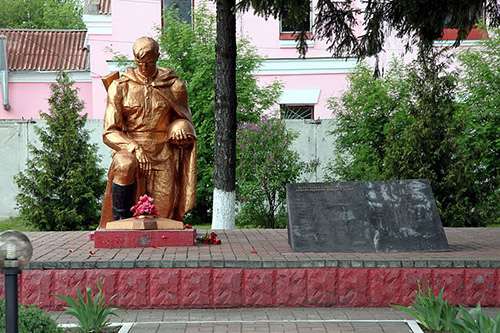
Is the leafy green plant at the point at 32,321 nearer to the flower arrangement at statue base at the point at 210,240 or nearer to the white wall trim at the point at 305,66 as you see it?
the flower arrangement at statue base at the point at 210,240

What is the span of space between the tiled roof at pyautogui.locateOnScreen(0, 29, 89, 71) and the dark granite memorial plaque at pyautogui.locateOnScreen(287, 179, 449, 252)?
1701 cm

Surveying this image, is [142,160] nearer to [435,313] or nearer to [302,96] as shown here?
[435,313]

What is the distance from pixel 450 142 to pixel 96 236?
21.8 ft

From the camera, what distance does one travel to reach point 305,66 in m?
18.9

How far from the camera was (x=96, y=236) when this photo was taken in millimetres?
7523

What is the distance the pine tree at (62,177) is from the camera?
42.0ft

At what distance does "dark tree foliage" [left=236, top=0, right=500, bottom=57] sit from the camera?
28.5ft

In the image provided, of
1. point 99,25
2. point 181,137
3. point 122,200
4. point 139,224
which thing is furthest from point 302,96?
point 139,224

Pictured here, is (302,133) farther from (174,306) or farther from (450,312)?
(450,312)

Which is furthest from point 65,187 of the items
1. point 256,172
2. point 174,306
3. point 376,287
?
point 376,287

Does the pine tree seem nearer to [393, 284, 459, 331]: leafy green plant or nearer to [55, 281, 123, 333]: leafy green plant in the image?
[55, 281, 123, 333]: leafy green plant

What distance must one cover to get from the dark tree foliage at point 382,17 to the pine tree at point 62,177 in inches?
196

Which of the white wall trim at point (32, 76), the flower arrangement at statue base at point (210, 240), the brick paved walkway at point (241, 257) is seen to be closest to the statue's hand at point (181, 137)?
the flower arrangement at statue base at point (210, 240)

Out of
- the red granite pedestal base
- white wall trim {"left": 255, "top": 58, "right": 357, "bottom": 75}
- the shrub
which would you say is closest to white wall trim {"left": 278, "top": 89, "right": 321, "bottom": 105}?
white wall trim {"left": 255, "top": 58, "right": 357, "bottom": 75}
